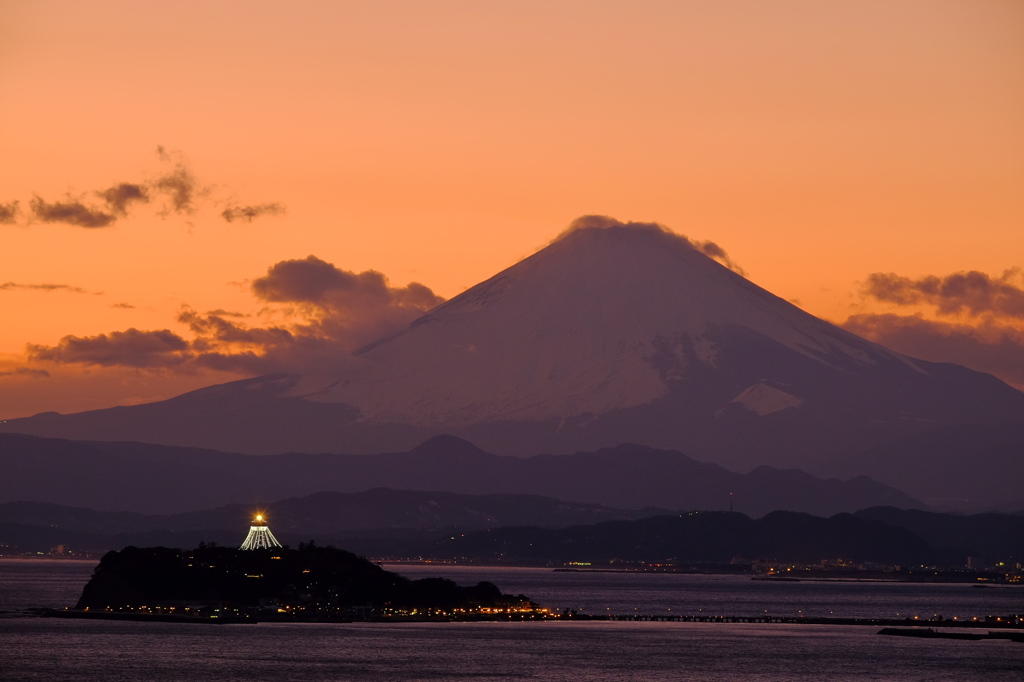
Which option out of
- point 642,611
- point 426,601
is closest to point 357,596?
point 426,601

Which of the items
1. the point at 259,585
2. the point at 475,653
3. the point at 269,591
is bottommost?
the point at 475,653

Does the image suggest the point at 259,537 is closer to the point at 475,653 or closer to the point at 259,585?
the point at 259,585

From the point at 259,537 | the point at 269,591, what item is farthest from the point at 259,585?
the point at 259,537

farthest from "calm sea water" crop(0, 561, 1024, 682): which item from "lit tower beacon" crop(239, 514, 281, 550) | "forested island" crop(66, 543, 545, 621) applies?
"lit tower beacon" crop(239, 514, 281, 550)

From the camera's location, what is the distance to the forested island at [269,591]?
15912 cm

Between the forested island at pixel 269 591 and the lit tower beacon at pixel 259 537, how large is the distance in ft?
8.87

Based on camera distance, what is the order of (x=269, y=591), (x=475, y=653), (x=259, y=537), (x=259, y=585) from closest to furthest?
(x=475, y=653) < (x=269, y=591) < (x=259, y=585) < (x=259, y=537)

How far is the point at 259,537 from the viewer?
174 metres

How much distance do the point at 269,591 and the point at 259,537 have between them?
38.5ft

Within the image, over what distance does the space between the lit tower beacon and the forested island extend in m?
2.70

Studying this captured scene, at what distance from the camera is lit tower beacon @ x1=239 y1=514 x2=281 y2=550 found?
561 feet

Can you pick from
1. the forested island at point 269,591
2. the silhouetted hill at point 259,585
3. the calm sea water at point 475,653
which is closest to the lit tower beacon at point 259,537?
the forested island at point 269,591

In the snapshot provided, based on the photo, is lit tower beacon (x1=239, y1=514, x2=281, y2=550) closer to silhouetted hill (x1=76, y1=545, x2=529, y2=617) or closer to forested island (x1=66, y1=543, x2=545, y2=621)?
forested island (x1=66, y1=543, x2=545, y2=621)

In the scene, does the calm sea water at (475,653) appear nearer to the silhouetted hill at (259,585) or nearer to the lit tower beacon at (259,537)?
the silhouetted hill at (259,585)
